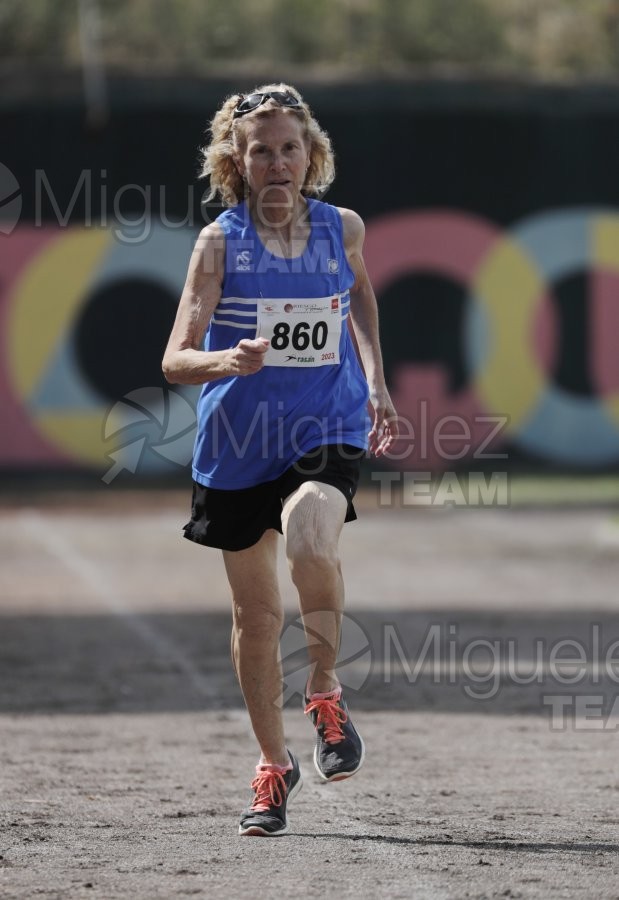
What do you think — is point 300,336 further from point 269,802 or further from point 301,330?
point 269,802

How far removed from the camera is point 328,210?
5828 mm

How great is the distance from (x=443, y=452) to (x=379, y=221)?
2965 millimetres

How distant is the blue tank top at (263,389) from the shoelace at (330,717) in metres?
0.74

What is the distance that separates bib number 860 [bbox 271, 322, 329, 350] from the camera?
5.56m

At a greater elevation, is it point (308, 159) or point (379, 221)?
point (379, 221)

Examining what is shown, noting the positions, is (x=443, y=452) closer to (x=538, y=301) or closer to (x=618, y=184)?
(x=538, y=301)

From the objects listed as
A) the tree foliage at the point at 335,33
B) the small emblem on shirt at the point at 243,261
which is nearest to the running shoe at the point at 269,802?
the small emblem on shirt at the point at 243,261

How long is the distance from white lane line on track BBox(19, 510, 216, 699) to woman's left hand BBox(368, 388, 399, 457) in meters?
3.07

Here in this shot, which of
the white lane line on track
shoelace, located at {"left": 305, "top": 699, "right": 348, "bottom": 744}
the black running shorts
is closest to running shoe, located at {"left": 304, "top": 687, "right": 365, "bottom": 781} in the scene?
shoelace, located at {"left": 305, "top": 699, "right": 348, "bottom": 744}

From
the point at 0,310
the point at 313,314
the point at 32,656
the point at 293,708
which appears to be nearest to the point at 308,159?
the point at 313,314

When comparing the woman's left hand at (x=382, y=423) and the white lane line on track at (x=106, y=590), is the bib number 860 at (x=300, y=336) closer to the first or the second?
the woman's left hand at (x=382, y=423)

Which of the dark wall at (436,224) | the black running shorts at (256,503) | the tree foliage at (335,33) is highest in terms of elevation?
the tree foliage at (335,33)

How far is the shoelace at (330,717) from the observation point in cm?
564

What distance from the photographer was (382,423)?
5.96 metres
